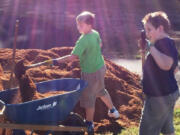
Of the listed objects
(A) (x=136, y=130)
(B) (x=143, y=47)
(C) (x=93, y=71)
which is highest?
(B) (x=143, y=47)

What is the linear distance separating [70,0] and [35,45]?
1285cm

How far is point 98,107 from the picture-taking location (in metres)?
6.20

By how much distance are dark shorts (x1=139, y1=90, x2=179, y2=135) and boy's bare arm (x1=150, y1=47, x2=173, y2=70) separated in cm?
35

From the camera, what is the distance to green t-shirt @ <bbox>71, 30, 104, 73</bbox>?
15.7 ft

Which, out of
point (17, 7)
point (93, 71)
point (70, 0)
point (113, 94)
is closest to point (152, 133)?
point (93, 71)

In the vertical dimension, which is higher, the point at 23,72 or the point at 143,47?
the point at 143,47

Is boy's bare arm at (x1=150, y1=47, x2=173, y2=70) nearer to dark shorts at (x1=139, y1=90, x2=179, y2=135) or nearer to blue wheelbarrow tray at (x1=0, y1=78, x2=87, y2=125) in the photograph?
dark shorts at (x1=139, y1=90, x2=179, y2=135)

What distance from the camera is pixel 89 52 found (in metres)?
4.93

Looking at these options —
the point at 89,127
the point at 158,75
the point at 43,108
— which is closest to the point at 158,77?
the point at 158,75

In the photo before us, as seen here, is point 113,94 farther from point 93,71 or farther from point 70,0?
point 70,0

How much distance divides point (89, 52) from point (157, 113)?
4.96ft

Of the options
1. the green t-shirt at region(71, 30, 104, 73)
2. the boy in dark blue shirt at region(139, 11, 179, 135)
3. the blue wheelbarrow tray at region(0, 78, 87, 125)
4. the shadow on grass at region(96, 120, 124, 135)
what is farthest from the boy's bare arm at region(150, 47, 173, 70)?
the shadow on grass at region(96, 120, 124, 135)

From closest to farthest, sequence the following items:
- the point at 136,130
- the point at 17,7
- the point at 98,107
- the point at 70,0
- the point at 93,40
Result: 1. the point at 93,40
2. the point at 136,130
3. the point at 98,107
4. the point at 17,7
5. the point at 70,0

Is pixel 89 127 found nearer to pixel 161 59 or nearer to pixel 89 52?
pixel 89 52
